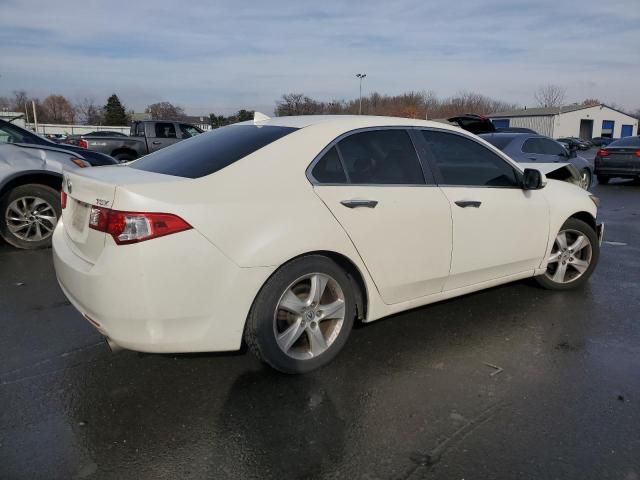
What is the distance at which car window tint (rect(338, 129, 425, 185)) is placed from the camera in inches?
132

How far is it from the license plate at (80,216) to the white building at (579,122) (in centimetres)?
7233

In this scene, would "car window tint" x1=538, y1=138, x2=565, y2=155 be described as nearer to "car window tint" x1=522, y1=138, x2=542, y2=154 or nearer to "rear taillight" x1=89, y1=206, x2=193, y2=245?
"car window tint" x1=522, y1=138, x2=542, y2=154

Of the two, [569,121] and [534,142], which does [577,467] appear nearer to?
[534,142]

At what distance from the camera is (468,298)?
4.63m

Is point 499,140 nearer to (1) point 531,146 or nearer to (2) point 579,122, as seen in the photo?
(1) point 531,146

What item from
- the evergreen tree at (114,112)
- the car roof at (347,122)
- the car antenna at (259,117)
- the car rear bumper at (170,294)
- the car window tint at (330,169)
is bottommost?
the car rear bumper at (170,294)

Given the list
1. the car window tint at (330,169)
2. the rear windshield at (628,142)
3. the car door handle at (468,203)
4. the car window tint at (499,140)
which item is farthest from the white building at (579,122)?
the car window tint at (330,169)

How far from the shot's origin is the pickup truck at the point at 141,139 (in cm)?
1533

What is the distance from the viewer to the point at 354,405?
2877 mm

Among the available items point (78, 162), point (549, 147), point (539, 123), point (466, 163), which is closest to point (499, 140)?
point (549, 147)

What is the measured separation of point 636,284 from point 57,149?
6.92 meters

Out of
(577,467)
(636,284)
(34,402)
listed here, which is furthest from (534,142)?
(34,402)

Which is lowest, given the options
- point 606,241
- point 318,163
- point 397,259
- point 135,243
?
point 606,241

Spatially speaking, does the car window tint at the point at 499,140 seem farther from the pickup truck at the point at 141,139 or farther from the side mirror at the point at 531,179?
the pickup truck at the point at 141,139
